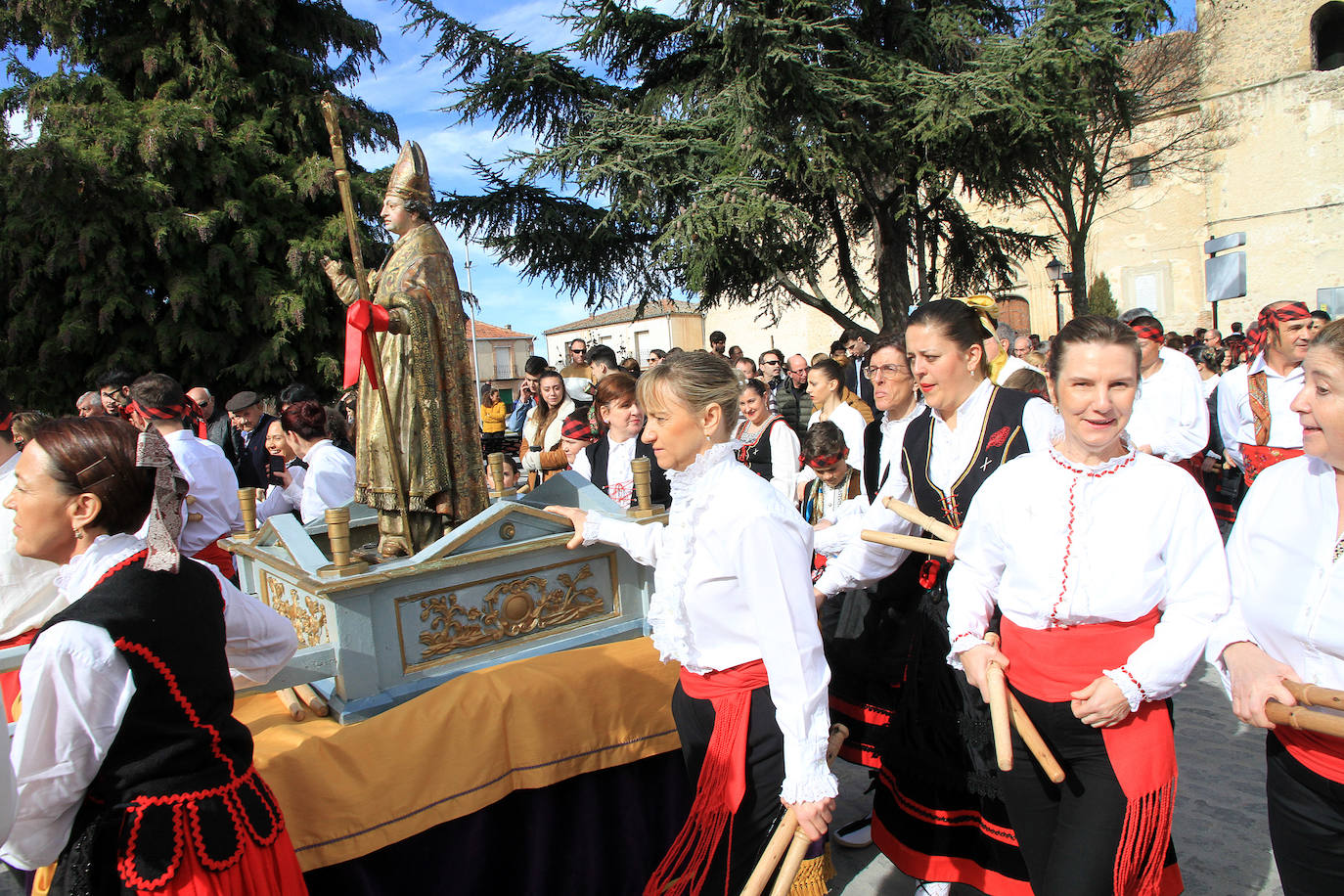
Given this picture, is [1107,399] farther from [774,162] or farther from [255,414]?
[774,162]

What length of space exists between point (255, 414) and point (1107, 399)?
7268mm

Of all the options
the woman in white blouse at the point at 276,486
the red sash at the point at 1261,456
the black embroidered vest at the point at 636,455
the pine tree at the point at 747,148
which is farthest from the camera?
the pine tree at the point at 747,148

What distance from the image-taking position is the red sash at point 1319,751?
5.75ft

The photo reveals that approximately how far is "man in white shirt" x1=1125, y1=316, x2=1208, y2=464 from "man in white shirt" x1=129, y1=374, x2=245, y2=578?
618cm

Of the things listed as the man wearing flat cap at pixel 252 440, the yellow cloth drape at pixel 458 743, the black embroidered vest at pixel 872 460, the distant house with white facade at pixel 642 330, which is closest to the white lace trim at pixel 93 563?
the yellow cloth drape at pixel 458 743

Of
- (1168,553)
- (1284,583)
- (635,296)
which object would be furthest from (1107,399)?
(635,296)

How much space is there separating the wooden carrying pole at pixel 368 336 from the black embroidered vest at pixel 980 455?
1903 millimetres

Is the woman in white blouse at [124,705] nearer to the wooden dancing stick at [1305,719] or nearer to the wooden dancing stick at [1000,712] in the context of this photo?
the wooden dancing stick at [1000,712]

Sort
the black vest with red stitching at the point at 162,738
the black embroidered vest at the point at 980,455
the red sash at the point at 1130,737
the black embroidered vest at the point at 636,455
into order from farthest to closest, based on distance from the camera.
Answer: the black embroidered vest at the point at 636,455 → the black embroidered vest at the point at 980,455 → the red sash at the point at 1130,737 → the black vest with red stitching at the point at 162,738

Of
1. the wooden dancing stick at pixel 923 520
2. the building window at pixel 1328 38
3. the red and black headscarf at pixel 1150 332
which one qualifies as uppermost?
the building window at pixel 1328 38

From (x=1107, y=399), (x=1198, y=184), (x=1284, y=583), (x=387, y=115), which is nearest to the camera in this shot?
(x=1284, y=583)

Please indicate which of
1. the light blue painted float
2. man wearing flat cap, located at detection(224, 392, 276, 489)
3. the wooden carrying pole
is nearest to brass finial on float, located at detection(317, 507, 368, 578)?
the light blue painted float

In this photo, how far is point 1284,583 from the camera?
1.86 m

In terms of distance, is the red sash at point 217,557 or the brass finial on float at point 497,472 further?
the red sash at point 217,557
